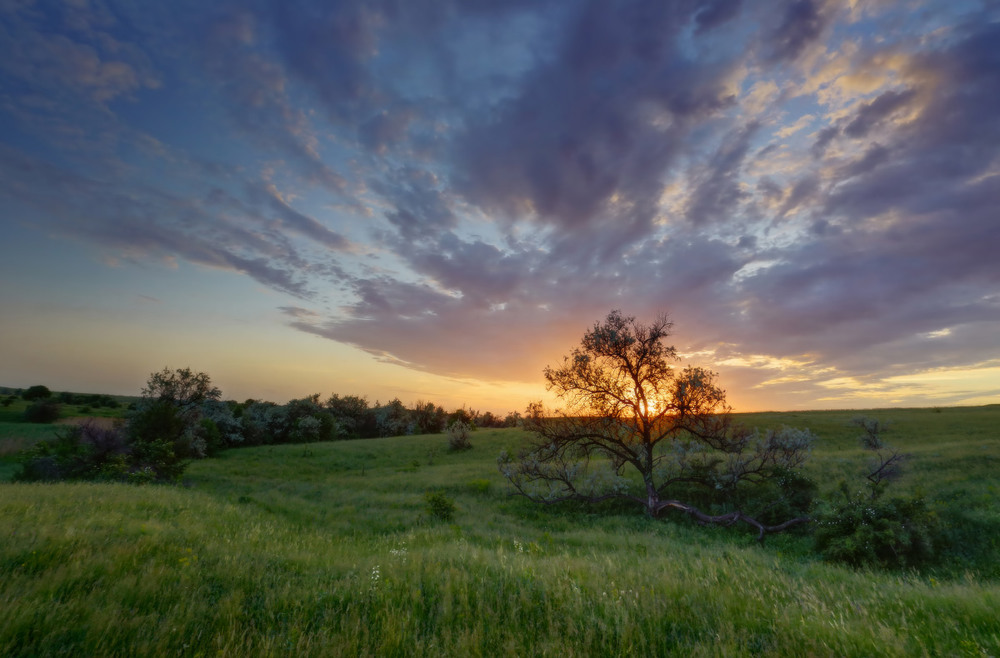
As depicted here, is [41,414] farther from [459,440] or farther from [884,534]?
[884,534]

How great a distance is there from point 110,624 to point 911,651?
8214mm

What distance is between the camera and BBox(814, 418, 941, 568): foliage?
12.4 metres

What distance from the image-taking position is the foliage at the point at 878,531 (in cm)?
1238

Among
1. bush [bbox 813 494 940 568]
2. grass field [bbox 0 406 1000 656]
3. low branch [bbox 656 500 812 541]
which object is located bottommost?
low branch [bbox 656 500 812 541]

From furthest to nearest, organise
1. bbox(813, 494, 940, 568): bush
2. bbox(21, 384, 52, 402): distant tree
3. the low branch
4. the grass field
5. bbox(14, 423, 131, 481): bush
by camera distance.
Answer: bbox(21, 384, 52, 402): distant tree
bbox(14, 423, 131, 481): bush
the low branch
bbox(813, 494, 940, 568): bush
the grass field

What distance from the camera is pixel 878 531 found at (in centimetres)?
1259

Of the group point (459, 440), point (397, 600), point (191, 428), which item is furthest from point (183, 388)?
point (397, 600)

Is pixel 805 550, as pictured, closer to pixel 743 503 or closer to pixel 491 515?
pixel 743 503

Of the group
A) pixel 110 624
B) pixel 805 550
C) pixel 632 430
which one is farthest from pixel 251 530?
pixel 805 550

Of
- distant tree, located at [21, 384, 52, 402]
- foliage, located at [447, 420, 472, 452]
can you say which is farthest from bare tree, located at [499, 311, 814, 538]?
distant tree, located at [21, 384, 52, 402]

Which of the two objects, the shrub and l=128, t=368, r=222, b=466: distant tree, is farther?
l=128, t=368, r=222, b=466: distant tree

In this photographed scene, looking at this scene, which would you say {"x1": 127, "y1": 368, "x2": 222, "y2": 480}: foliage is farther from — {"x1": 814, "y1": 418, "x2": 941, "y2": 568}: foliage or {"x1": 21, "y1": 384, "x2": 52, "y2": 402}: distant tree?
{"x1": 21, "y1": 384, "x2": 52, "y2": 402}: distant tree

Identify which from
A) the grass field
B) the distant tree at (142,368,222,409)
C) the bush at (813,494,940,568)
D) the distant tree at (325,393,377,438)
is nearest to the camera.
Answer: the grass field

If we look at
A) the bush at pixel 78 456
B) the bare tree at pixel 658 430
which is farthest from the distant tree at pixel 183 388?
the bare tree at pixel 658 430
